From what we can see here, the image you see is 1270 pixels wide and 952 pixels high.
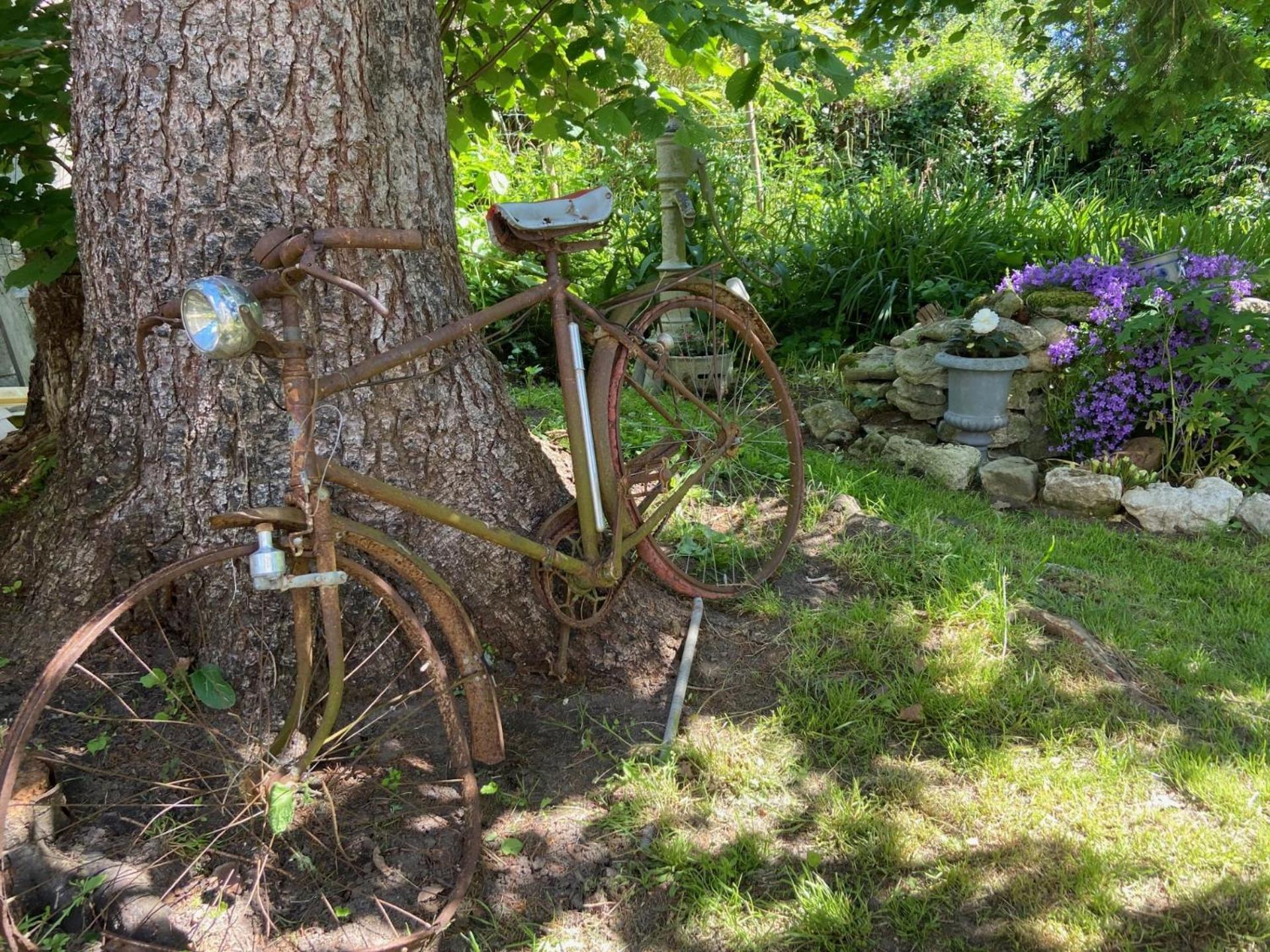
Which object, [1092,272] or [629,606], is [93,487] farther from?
[1092,272]

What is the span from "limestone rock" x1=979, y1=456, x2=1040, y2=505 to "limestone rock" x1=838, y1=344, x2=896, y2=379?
2.84 ft

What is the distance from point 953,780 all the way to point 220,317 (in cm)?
202

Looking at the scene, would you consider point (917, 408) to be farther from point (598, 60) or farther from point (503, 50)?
point (503, 50)

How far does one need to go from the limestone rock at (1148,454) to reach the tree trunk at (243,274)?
3.06m

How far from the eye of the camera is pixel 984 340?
14.7ft

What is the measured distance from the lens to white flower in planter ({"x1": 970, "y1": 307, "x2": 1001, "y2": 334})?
14.4 feet

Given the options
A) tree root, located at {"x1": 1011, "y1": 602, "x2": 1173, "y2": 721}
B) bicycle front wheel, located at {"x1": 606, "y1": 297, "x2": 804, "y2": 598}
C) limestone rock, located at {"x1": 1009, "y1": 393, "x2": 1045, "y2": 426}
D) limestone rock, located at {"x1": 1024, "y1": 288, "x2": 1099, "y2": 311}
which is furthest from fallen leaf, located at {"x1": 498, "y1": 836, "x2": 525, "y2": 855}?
limestone rock, located at {"x1": 1024, "y1": 288, "x2": 1099, "y2": 311}

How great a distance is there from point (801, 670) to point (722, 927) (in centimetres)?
89

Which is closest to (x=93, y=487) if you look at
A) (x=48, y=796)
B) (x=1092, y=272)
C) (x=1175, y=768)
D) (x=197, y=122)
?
(x=48, y=796)

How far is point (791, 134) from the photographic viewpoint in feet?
31.5

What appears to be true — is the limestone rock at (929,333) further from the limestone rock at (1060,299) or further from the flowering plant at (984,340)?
the limestone rock at (1060,299)

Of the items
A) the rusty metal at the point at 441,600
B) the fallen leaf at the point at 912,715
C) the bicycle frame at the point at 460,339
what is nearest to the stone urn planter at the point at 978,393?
the bicycle frame at the point at 460,339

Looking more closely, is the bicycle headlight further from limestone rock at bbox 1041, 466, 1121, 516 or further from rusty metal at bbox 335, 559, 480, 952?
limestone rock at bbox 1041, 466, 1121, 516

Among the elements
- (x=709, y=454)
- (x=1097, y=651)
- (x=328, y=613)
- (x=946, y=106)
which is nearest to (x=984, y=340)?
(x=1097, y=651)
